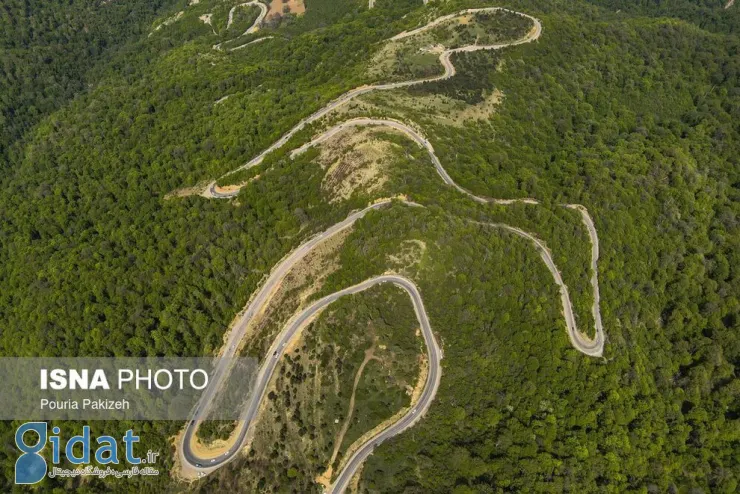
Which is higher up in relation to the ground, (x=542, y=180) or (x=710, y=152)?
(x=542, y=180)

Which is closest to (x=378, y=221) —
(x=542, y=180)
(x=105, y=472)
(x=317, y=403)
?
(x=317, y=403)

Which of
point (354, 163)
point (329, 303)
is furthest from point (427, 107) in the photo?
point (329, 303)

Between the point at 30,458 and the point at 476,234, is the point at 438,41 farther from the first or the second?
the point at 30,458

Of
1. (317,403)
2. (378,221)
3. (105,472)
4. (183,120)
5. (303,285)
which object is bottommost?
(105,472)

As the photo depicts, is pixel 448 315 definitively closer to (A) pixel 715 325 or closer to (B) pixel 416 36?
(A) pixel 715 325

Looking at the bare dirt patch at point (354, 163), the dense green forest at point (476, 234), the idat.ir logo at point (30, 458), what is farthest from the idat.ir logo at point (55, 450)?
the bare dirt patch at point (354, 163)
